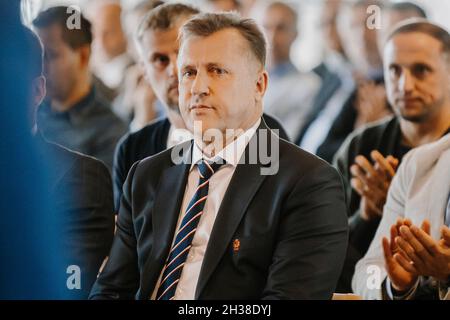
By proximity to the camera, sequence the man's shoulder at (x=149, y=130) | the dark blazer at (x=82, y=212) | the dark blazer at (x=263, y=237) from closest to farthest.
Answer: the dark blazer at (x=263, y=237)
the dark blazer at (x=82, y=212)
the man's shoulder at (x=149, y=130)

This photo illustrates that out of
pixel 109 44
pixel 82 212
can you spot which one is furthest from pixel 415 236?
pixel 109 44

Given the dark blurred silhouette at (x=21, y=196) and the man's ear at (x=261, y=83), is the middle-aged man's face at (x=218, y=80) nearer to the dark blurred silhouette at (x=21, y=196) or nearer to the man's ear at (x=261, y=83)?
the man's ear at (x=261, y=83)

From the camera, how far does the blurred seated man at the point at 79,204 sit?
2809mm

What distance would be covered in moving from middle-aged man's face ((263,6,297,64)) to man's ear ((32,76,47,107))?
0.88 m

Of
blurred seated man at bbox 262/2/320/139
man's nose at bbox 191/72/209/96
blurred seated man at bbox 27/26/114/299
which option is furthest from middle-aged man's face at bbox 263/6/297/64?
blurred seated man at bbox 27/26/114/299

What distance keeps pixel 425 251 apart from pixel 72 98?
1475 mm

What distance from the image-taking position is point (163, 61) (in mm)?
2869

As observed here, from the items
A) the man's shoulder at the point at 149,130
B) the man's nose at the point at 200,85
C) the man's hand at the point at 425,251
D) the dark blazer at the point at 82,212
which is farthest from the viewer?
the man's shoulder at the point at 149,130

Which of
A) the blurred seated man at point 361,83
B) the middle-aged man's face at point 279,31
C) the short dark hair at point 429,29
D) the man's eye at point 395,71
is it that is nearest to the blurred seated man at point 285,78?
the middle-aged man's face at point 279,31

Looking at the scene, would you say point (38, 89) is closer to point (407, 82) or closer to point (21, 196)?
point (21, 196)

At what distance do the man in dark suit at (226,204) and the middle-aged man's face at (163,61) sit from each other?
451 mm
